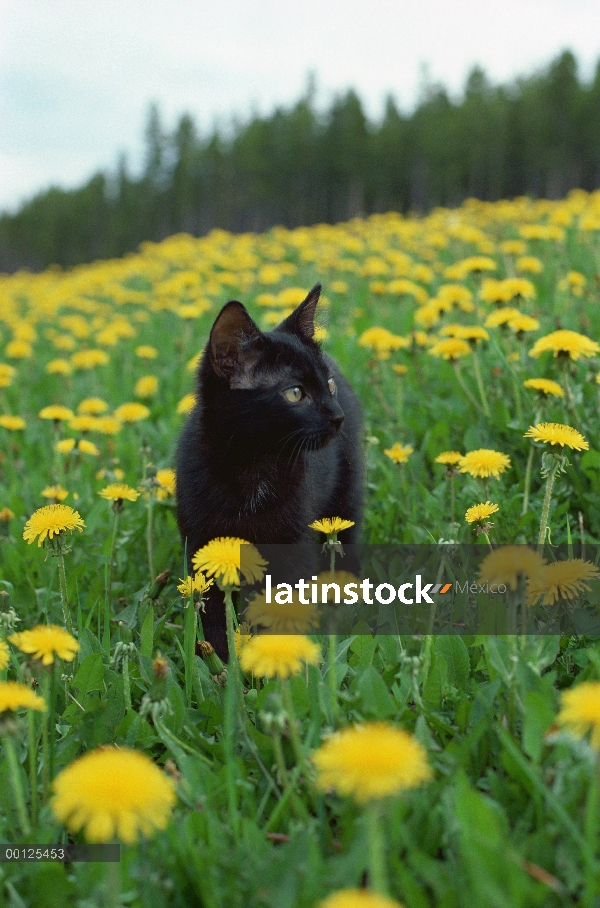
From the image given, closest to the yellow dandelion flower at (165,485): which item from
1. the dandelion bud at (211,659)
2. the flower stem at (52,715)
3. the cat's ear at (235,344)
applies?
the cat's ear at (235,344)

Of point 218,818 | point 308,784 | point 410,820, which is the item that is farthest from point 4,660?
point 410,820

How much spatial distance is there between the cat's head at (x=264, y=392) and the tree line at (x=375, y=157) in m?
35.3

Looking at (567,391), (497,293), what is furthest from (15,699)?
(497,293)

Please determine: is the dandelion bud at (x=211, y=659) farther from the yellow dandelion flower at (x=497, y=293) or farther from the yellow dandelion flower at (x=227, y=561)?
the yellow dandelion flower at (x=497, y=293)

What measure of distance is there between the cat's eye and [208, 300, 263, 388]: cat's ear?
140 mm

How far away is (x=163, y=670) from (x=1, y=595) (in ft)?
2.42

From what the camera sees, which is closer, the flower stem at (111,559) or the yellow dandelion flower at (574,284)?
the flower stem at (111,559)

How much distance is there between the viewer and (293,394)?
2588mm

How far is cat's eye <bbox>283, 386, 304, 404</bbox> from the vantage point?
2.57 meters

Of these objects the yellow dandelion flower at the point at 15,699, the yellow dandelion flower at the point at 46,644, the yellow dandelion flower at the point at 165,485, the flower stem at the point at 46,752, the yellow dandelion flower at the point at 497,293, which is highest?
the yellow dandelion flower at the point at 497,293

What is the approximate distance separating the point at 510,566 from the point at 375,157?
43.3 m

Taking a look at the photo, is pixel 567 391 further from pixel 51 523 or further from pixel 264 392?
→ pixel 51 523

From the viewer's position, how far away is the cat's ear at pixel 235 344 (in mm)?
2441

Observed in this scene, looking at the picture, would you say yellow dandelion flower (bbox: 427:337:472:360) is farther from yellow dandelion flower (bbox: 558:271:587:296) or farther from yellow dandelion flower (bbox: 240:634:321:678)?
yellow dandelion flower (bbox: 240:634:321:678)
